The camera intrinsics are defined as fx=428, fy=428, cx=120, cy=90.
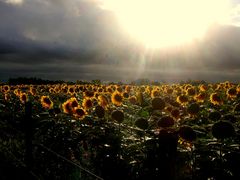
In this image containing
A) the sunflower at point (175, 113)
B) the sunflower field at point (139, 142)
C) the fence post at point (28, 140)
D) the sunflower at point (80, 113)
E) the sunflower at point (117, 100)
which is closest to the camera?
the sunflower field at point (139, 142)

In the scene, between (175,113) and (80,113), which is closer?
(175,113)

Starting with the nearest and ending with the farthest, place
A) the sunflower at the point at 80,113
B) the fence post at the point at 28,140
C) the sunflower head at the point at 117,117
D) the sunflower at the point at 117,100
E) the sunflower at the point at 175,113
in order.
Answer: the sunflower at the point at 175,113 → the sunflower head at the point at 117,117 → the fence post at the point at 28,140 → the sunflower at the point at 80,113 → the sunflower at the point at 117,100

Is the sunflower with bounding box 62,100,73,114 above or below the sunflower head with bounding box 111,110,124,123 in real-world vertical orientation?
below

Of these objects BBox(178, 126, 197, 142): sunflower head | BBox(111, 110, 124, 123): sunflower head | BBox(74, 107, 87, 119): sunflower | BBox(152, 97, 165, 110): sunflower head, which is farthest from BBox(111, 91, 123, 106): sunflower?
BBox(178, 126, 197, 142): sunflower head

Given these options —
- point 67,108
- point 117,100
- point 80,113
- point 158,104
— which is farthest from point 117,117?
point 117,100

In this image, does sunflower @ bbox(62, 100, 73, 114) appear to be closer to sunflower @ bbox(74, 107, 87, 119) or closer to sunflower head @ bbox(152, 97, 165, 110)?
sunflower @ bbox(74, 107, 87, 119)

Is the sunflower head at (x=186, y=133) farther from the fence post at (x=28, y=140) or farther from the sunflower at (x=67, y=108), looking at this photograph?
the sunflower at (x=67, y=108)

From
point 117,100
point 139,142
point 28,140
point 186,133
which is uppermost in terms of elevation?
point 186,133

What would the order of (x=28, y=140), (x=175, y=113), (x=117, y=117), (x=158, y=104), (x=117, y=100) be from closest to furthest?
(x=175, y=113) → (x=158, y=104) → (x=117, y=117) → (x=28, y=140) → (x=117, y=100)

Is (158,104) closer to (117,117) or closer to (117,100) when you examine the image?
(117,117)

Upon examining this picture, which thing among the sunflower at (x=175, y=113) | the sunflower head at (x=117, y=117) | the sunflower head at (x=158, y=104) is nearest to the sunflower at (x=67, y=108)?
the sunflower head at (x=117, y=117)

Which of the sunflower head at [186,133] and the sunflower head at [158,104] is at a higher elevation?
the sunflower head at [158,104]

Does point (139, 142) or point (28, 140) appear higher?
point (139, 142)

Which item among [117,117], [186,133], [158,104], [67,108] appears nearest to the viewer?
[186,133]
